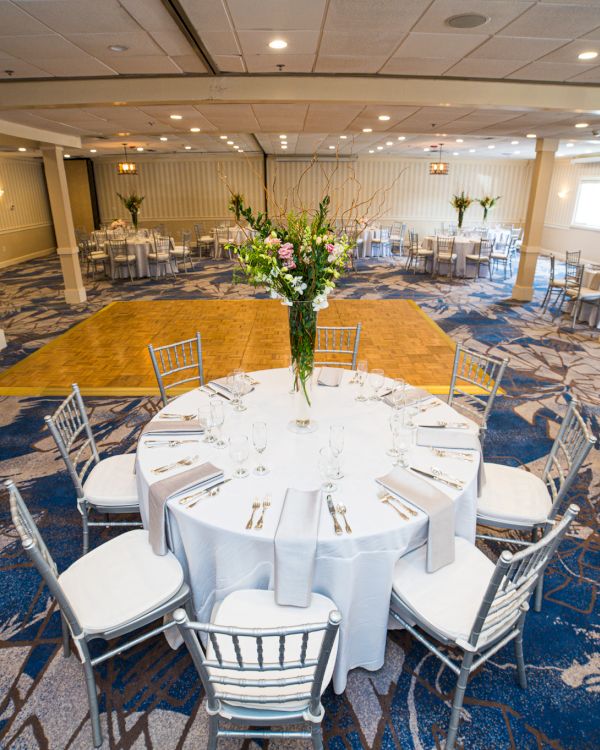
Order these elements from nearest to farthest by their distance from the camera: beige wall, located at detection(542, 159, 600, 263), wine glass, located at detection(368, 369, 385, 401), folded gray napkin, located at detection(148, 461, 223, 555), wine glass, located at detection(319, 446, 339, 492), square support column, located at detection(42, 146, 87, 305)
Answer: folded gray napkin, located at detection(148, 461, 223, 555) < wine glass, located at detection(319, 446, 339, 492) < wine glass, located at detection(368, 369, 385, 401) < square support column, located at detection(42, 146, 87, 305) < beige wall, located at detection(542, 159, 600, 263)

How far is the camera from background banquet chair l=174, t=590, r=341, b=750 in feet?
4.52

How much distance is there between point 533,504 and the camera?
2574mm

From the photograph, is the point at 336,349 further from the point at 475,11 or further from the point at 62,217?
the point at 62,217

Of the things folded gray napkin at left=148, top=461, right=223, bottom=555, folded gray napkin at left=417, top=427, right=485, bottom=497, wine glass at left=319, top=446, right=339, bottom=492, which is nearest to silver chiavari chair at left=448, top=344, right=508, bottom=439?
folded gray napkin at left=417, top=427, right=485, bottom=497

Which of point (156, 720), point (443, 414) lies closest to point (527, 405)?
point (443, 414)

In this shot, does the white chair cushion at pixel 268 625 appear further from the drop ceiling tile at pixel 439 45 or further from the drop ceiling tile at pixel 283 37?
the drop ceiling tile at pixel 439 45

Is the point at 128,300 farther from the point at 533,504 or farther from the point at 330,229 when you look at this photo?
the point at 533,504

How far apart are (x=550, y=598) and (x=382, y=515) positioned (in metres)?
1.35

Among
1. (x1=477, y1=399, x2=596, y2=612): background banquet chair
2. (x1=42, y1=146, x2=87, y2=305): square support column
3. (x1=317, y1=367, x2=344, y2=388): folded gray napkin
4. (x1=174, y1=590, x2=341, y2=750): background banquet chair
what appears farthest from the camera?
(x1=42, y1=146, x2=87, y2=305): square support column

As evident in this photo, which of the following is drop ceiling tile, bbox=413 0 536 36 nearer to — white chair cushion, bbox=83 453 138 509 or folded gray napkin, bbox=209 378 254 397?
folded gray napkin, bbox=209 378 254 397

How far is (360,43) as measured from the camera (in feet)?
13.0

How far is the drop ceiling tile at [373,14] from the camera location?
3.15 metres

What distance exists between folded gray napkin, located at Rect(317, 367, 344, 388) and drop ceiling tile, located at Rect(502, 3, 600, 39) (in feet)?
8.68

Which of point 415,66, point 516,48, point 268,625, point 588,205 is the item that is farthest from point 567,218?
point 268,625
